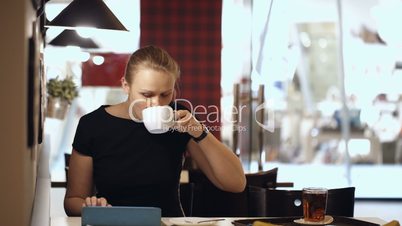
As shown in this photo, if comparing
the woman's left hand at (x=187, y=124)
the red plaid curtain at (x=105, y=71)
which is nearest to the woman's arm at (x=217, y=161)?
the woman's left hand at (x=187, y=124)

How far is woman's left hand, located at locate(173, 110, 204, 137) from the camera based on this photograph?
2.87m

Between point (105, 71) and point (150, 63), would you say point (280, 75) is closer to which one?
point (105, 71)

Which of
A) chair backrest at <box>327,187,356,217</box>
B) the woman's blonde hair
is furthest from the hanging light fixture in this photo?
chair backrest at <box>327,187,356,217</box>

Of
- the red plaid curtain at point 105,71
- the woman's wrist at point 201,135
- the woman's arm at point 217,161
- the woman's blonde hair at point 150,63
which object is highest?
the red plaid curtain at point 105,71

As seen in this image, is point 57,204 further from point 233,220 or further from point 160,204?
point 233,220

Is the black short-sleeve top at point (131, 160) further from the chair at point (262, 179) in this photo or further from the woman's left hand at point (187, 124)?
the chair at point (262, 179)

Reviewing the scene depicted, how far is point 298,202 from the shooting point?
10.3 feet

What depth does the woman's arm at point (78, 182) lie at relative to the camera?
297 centimetres

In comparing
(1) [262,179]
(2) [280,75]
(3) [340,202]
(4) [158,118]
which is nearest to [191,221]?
(4) [158,118]

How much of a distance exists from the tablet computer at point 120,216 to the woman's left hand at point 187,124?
0.64m

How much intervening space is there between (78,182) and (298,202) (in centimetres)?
83

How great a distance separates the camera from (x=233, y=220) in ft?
8.71

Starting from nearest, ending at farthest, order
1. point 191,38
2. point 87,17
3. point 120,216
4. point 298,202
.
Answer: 1. point 120,216
2. point 298,202
3. point 87,17
4. point 191,38

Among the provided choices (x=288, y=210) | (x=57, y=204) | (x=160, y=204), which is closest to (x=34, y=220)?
(x=160, y=204)
